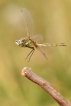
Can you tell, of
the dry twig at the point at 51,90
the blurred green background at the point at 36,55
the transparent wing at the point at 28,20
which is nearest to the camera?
the dry twig at the point at 51,90

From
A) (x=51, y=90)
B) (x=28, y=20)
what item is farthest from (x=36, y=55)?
(x=51, y=90)

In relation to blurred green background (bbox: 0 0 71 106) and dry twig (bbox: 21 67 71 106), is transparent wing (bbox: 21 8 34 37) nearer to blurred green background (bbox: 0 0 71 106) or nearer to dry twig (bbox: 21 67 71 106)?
dry twig (bbox: 21 67 71 106)

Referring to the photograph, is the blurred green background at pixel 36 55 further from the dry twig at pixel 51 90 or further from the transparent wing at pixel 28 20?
the dry twig at pixel 51 90

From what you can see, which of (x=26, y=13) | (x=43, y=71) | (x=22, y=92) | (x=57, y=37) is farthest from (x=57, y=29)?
(x=26, y=13)

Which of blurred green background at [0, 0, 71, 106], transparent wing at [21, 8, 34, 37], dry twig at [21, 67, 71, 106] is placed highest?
blurred green background at [0, 0, 71, 106]

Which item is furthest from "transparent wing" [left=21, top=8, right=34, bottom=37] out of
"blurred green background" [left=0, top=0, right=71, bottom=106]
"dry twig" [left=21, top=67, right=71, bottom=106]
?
"blurred green background" [left=0, top=0, right=71, bottom=106]

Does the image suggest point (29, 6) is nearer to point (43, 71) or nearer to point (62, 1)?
point (62, 1)

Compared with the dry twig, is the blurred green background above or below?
above

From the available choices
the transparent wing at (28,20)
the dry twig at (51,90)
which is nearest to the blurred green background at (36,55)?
the transparent wing at (28,20)

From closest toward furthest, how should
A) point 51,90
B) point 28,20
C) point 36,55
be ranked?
point 51,90 < point 28,20 < point 36,55

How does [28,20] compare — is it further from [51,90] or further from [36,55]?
[36,55]
